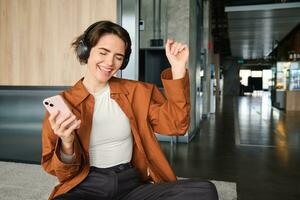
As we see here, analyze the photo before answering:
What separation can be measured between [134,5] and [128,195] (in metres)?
1.99

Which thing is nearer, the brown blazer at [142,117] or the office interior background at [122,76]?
the brown blazer at [142,117]

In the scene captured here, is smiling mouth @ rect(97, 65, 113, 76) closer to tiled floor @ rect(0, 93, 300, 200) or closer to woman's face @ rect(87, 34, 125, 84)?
woman's face @ rect(87, 34, 125, 84)

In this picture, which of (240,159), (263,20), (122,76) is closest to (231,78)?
(263,20)

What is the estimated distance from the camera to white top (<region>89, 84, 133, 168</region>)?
1296 millimetres

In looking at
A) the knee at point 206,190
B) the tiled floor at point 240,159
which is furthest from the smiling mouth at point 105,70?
the tiled floor at point 240,159

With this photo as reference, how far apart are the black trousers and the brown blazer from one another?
0.17 ft

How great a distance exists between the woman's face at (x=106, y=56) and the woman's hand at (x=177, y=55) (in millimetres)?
213

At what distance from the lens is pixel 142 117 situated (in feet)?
4.60

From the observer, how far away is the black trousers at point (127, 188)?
114 centimetres

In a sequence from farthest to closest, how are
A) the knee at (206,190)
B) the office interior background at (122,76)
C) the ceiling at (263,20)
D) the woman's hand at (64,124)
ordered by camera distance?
the ceiling at (263,20) → the office interior background at (122,76) → the knee at (206,190) → the woman's hand at (64,124)

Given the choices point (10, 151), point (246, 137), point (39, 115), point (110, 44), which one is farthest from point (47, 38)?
point (246, 137)

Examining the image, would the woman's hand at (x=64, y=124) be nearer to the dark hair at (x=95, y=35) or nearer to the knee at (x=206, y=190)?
the dark hair at (x=95, y=35)

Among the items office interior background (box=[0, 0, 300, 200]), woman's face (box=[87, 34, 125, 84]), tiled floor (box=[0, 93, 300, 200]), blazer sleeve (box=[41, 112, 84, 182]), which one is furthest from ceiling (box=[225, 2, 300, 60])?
blazer sleeve (box=[41, 112, 84, 182])

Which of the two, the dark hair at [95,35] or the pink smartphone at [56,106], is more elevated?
the dark hair at [95,35]
